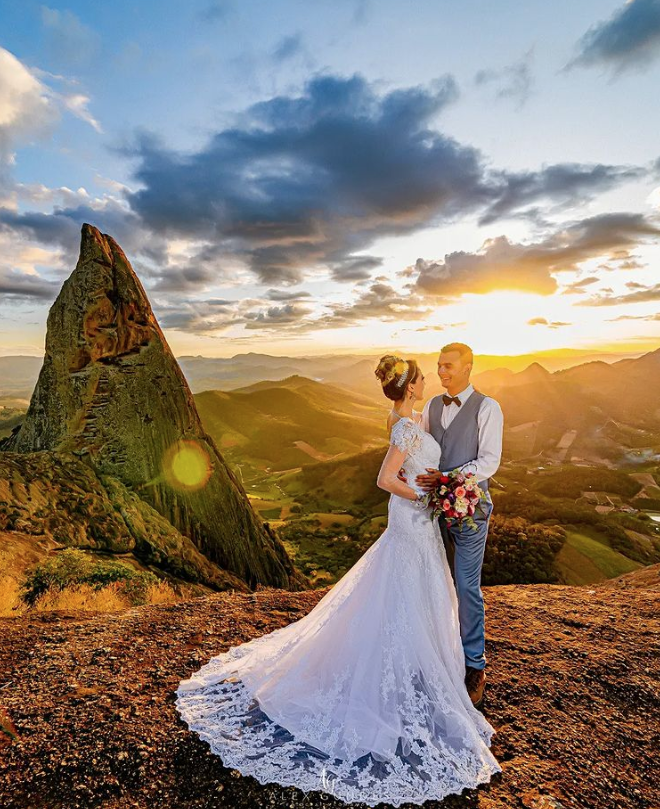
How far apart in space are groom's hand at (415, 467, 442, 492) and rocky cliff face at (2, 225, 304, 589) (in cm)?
1255

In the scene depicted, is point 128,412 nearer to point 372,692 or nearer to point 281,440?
point 372,692

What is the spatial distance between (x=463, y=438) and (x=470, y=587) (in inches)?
64.8

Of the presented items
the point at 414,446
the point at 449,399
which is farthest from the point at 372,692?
the point at 449,399

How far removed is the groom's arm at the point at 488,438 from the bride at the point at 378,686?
49cm

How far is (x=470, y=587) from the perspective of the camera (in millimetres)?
4797

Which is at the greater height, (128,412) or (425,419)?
(425,419)

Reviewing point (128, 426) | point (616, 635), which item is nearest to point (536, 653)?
point (616, 635)

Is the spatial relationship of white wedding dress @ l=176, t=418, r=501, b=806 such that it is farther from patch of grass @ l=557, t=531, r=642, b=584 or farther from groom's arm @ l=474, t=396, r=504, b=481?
patch of grass @ l=557, t=531, r=642, b=584

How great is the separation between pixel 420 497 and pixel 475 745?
2.32m

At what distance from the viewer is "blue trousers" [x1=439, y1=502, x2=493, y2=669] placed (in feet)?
15.8

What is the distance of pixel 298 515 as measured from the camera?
8500 cm

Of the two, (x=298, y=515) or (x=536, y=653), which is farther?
(x=298, y=515)

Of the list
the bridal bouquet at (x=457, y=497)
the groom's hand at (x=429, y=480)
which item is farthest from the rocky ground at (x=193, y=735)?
the groom's hand at (x=429, y=480)

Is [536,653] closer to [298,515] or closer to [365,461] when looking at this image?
[298,515]
